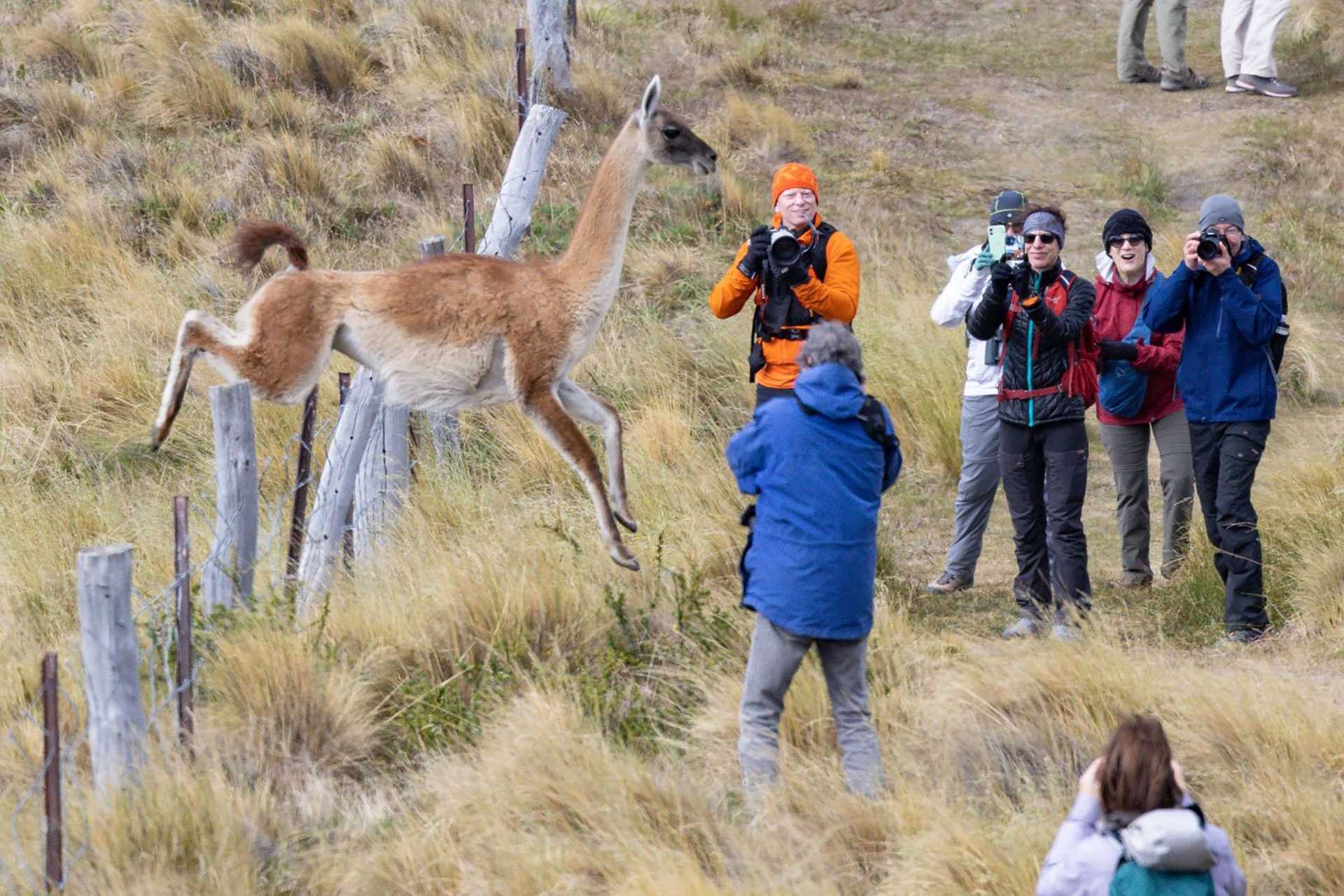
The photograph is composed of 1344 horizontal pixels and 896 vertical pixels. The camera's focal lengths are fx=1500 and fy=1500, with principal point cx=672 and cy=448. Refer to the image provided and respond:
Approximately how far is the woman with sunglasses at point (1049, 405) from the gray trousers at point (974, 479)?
0.62 metres

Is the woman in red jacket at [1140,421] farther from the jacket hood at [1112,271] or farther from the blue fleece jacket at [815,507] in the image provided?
the blue fleece jacket at [815,507]

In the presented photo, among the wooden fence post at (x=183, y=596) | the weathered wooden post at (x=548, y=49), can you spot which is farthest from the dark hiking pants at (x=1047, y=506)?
the weathered wooden post at (x=548, y=49)

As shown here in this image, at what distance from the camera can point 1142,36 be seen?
1462cm

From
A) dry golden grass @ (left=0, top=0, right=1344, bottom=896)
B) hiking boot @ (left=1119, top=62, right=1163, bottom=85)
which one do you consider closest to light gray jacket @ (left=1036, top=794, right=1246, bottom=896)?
dry golden grass @ (left=0, top=0, right=1344, bottom=896)

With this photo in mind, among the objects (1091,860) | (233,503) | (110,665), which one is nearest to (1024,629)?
(1091,860)

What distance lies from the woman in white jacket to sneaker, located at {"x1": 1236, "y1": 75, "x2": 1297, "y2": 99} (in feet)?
28.1

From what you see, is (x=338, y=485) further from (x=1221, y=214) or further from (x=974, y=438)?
(x=1221, y=214)

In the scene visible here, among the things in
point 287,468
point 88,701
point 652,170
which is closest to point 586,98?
point 652,170

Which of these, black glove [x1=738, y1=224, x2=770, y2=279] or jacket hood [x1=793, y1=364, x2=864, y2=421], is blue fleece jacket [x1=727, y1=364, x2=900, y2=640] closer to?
jacket hood [x1=793, y1=364, x2=864, y2=421]

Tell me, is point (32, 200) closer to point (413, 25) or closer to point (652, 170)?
point (413, 25)

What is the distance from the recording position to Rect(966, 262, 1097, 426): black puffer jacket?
590 cm

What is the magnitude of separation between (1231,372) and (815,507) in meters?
2.39

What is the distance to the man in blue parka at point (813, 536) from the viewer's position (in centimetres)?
430

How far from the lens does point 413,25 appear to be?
44.5 ft
